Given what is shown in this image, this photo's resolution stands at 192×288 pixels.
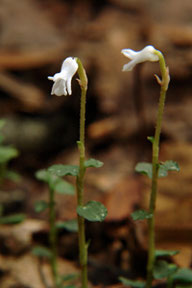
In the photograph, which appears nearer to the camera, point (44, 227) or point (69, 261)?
point (69, 261)

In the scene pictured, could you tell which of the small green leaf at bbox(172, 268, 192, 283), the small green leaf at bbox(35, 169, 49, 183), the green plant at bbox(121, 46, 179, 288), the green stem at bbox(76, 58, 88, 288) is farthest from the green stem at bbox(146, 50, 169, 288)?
the small green leaf at bbox(35, 169, 49, 183)

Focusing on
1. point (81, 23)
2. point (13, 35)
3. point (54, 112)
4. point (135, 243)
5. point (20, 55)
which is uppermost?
point (81, 23)

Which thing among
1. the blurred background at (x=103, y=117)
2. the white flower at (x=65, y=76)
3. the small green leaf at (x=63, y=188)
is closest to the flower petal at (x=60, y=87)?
the white flower at (x=65, y=76)

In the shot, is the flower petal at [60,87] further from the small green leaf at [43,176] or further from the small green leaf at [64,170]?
the small green leaf at [43,176]

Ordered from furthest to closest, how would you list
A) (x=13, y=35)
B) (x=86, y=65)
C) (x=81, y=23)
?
(x=81, y=23)
(x=13, y=35)
(x=86, y=65)

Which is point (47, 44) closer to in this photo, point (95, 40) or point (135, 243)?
point (95, 40)

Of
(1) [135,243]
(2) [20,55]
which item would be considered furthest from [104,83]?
(1) [135,243]

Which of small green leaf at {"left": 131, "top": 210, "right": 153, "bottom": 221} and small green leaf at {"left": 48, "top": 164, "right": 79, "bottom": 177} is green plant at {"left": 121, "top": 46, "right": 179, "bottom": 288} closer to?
small green leaf at {"left": 131, "top": 210, "right": 153, "bottom": 221}

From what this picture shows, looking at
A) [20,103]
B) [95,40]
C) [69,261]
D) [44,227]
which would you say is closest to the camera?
[69,261]

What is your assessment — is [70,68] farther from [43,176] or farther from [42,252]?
[42,252]
